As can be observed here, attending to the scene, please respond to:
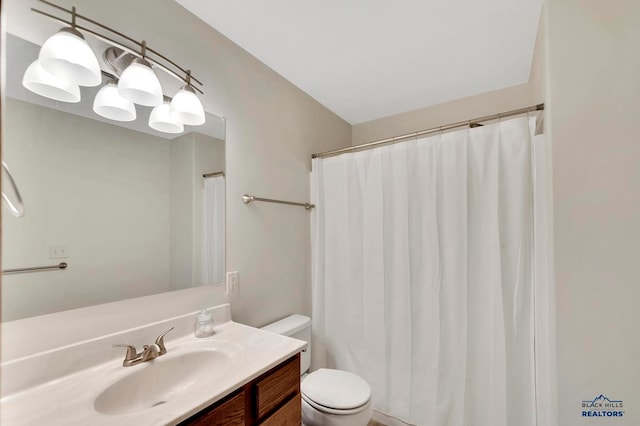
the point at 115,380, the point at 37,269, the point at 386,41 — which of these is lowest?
the point at 115,380

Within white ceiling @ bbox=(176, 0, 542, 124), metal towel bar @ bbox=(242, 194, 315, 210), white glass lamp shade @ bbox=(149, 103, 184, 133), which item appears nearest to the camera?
white glass lamp shade @ bbox=(149, 103, 184, 133)

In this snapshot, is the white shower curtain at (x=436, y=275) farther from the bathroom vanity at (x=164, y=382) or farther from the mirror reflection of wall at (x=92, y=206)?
the mirror reflection of wall at (x=92, y=206)

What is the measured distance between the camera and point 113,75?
3.69ft

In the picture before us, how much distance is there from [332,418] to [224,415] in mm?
720

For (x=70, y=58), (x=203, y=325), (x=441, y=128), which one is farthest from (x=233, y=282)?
(x=441, y=128)

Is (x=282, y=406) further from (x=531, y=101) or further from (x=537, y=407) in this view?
(x=531, y=101)

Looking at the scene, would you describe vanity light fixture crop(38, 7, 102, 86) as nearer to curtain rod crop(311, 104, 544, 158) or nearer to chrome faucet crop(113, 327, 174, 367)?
chrome faucet crop(113, 327, 174, 367)

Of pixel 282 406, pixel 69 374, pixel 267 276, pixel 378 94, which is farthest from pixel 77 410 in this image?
pixel 378 94

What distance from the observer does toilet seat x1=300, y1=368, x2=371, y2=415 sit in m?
1.41

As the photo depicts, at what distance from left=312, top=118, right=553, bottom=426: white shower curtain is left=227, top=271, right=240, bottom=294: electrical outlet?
707 millimetres

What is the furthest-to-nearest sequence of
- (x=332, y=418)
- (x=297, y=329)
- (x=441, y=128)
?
(x=297, y=329), (x=441, y=128), (x=332, y=418)

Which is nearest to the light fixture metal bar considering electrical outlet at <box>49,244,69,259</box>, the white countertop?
electrical outlet at <box>49,244,69,259</box>

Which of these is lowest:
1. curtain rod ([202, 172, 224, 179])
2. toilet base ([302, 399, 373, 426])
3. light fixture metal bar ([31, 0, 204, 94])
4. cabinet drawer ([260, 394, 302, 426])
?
toilet base ([302, 399, 373, 426])

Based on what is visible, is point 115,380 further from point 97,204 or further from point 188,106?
point 188,106
